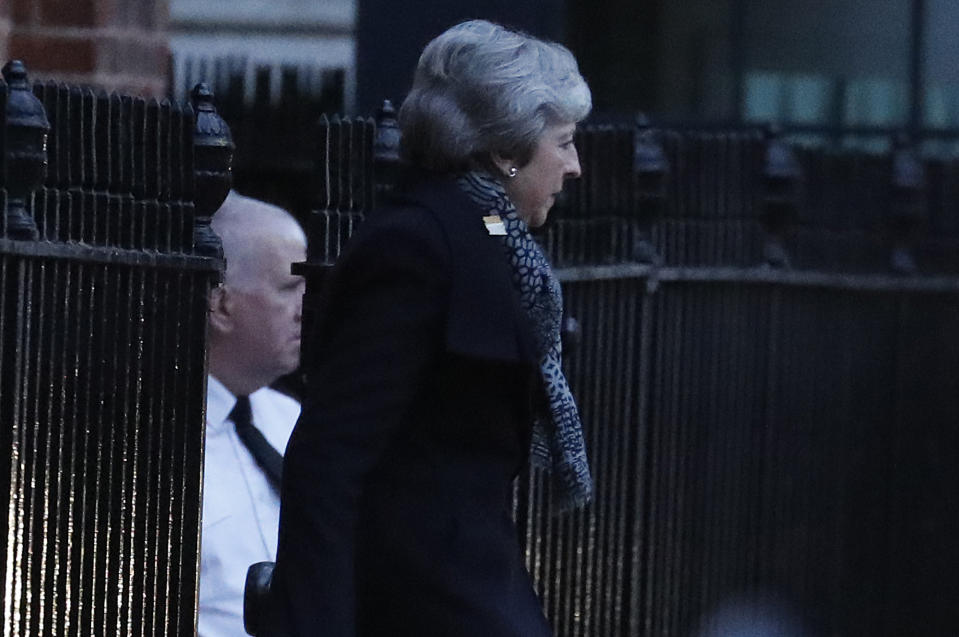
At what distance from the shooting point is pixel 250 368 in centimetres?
467

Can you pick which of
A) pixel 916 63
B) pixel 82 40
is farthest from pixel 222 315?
pixel 916 63

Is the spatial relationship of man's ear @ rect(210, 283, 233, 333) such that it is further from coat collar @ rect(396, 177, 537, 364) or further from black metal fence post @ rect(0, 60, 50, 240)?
coat collar @ rect(396, 177, 537, 364)

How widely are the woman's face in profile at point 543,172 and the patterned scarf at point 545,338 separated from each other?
0.05 meters

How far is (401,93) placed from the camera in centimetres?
721

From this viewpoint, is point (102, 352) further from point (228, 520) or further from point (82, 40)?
point (82, 40)

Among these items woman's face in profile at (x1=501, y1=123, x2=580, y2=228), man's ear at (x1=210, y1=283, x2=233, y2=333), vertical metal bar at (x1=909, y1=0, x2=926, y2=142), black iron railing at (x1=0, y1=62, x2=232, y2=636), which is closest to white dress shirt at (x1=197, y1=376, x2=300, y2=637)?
man's ear at (x1=210, y1=283, x2=233, y2=333)

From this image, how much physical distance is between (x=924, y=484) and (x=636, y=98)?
6.99 ft

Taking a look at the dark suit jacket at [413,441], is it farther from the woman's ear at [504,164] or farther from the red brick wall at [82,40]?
the red brick wall at [82,40]

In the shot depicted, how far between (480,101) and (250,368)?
5.38 feet

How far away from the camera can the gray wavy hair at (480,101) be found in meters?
3.16

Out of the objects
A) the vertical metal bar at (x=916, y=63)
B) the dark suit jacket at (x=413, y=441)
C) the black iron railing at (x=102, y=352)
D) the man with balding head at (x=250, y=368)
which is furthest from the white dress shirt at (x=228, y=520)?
the vertical metal bar at (x=916, y=63)

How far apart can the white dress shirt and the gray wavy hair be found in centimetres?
120

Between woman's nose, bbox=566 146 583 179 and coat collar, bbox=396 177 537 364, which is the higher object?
woman's nose, bbox=566 146 583 179

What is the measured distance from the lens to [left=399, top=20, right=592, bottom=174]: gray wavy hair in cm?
316
